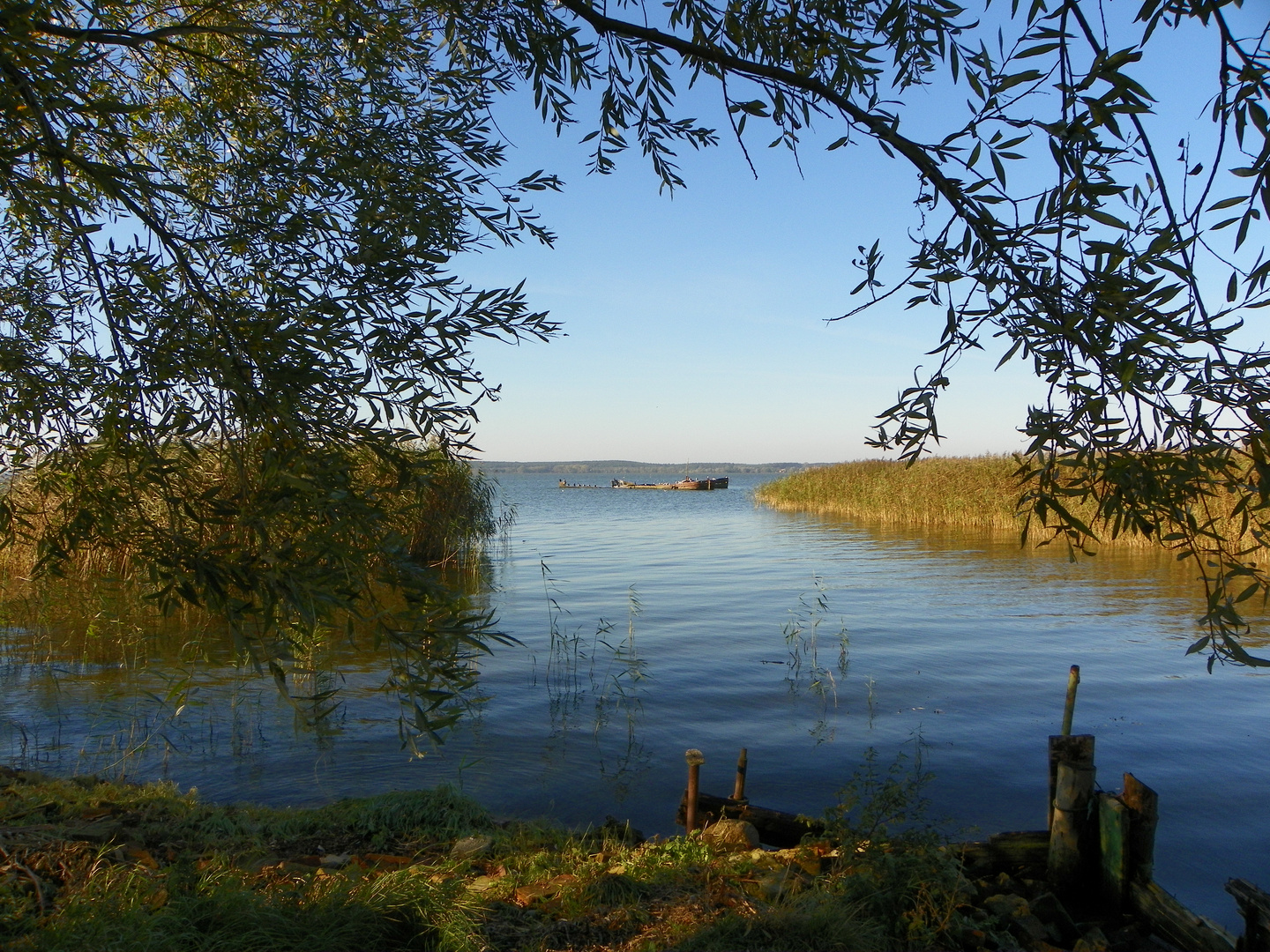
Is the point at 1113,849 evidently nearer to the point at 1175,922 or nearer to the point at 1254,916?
the point at 1175,922

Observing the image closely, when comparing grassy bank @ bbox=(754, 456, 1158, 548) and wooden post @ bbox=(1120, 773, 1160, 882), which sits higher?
grassy bank @ bbox=(754, 456, 1158, 548)

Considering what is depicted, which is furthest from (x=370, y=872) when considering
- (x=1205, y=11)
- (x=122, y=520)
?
(x=1205, y=11)

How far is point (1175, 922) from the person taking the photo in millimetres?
5164

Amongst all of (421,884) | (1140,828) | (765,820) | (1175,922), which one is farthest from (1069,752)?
(421,884)

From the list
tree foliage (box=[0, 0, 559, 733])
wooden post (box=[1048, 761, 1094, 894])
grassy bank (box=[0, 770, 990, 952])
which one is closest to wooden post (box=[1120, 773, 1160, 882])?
wooden post (box=[1048, 761, 1094, 894])

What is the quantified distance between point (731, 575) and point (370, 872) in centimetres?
1690

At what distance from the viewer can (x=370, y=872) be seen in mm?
5090

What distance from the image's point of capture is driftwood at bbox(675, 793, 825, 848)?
6.56 metres

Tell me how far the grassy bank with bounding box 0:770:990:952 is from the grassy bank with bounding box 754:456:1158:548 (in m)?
19.7

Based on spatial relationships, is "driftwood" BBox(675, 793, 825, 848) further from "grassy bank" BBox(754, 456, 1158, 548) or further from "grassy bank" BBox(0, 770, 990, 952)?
"grassy bank" BBox(754, 456, 1158, 548)

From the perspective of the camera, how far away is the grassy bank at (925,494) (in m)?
31.3

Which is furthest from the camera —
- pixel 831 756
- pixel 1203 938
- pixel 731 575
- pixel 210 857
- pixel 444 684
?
pixel 731 575

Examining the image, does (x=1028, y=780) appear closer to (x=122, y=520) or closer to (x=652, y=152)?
(x=652, y=152)

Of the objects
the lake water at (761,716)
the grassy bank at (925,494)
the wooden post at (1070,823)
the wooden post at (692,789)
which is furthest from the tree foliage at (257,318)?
the grassy bank at (925,494)
